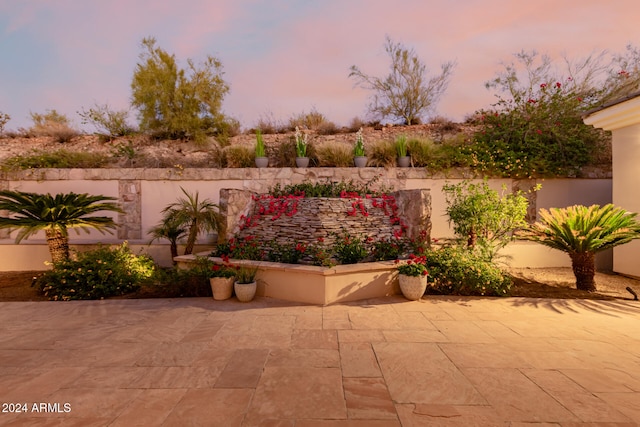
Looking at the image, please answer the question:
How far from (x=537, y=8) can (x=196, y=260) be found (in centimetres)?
837

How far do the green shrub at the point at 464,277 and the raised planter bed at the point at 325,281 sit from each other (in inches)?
A: 26.8

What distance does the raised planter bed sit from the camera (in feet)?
14.4

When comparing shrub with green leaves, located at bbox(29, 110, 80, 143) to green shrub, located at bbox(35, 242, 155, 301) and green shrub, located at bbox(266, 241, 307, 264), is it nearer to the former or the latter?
green shrub, located at bbox(35, 242, 155, 301)

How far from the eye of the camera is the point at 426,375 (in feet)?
8.14

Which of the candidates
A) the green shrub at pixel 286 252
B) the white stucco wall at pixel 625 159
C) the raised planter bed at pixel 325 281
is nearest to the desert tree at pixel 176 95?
the green shrub at pixel 286 252

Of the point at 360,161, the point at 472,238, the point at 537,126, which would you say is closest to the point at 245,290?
the point at 472,238

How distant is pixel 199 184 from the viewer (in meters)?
7.92

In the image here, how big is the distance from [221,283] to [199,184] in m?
4.13

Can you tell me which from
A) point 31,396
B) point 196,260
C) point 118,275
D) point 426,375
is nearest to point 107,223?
point 118,275

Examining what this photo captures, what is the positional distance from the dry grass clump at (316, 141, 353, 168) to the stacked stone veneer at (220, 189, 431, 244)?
242 centimetres

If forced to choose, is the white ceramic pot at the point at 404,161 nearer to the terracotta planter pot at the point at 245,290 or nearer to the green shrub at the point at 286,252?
the green shrub at the point at 286,252

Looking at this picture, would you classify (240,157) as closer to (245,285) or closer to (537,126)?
(245,285)

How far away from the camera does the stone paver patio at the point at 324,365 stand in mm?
1998

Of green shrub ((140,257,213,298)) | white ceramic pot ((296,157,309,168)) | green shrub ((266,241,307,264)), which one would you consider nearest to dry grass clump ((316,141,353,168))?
white ceramic pot ((296,157,309,168))
